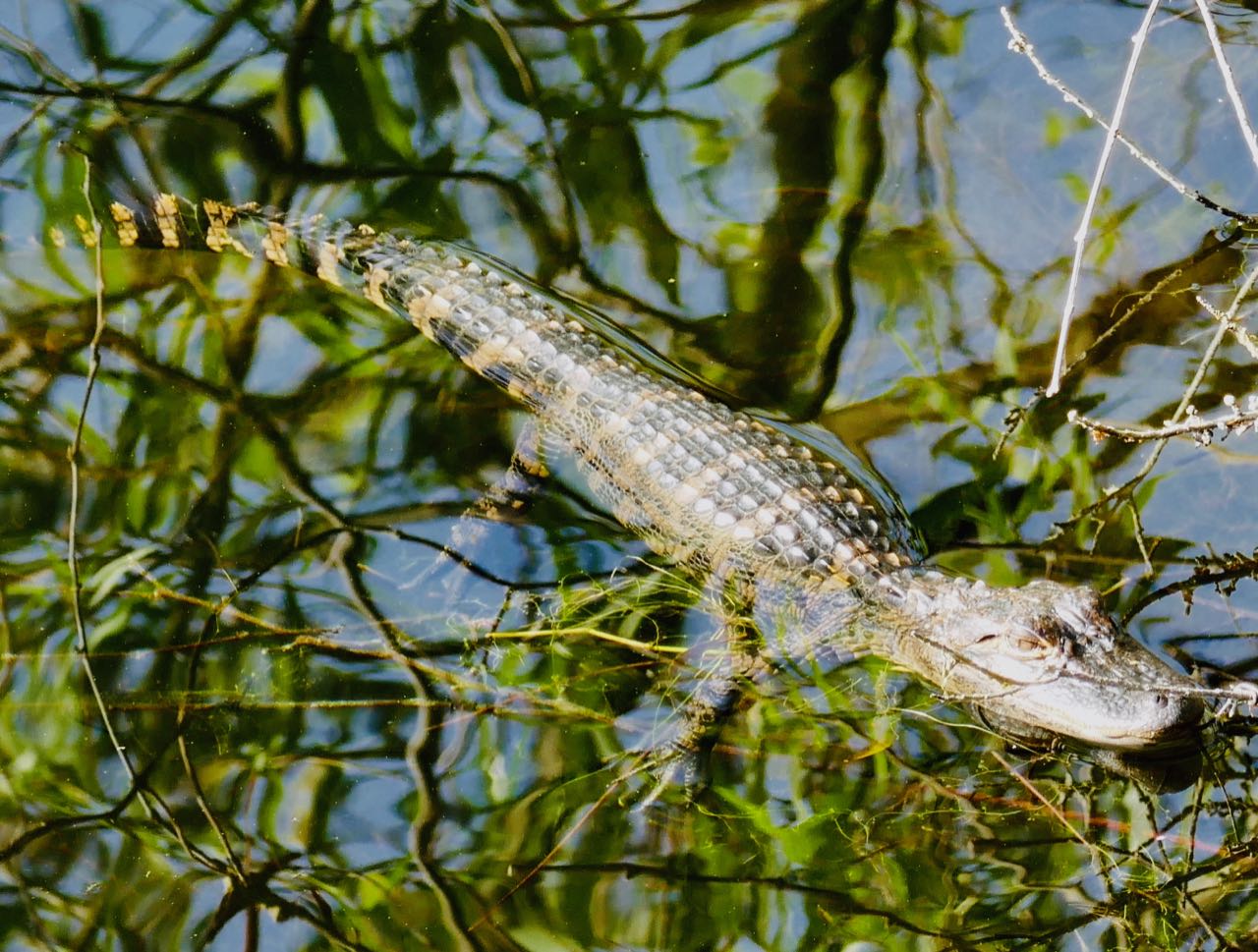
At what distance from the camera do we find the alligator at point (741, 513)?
2850mm

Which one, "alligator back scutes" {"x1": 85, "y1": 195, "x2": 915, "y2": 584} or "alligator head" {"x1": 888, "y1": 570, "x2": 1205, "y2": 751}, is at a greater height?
"alligator back scutes" {"x1": 85, "y1": 195, "x2": 915, "y2": 584}

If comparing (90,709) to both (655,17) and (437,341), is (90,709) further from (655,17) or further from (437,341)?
(655,17)

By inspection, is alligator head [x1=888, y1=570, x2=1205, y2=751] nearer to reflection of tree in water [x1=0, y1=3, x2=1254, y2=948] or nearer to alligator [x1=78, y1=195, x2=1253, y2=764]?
alligator [x1=78, y1=195, x2=1253, y2=764]

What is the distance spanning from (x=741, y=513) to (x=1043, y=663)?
3.23ft

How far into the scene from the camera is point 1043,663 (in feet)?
9.41

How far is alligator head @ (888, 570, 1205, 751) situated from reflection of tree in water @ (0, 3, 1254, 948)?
0.14 metres

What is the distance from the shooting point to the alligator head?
106 inches

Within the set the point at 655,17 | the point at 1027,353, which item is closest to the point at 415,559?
the point at 1027,353

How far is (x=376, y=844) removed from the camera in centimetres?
294

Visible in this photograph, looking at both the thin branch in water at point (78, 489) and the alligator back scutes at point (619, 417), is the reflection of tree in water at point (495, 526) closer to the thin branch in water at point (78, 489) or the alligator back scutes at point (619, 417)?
the thin branch in water at point (78, 489)

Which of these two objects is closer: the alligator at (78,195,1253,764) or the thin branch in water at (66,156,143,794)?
the alligator at (78,195,1253,764)

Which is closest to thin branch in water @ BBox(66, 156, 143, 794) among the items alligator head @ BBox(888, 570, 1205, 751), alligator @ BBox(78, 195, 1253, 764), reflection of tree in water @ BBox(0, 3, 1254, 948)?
reflection of tree in water @ BBox(0, 3, 1254, 948)

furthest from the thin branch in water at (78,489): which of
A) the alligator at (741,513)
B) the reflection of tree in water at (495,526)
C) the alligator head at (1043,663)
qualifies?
the alligator head at (1043,663)

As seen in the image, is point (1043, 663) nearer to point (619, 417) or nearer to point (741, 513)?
point (741, 513)
